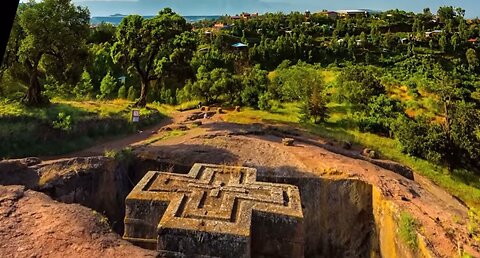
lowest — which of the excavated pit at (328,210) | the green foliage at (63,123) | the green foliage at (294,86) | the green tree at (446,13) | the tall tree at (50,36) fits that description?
the excavated pit at (328,210)

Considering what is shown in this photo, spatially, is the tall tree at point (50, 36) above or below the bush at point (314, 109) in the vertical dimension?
above

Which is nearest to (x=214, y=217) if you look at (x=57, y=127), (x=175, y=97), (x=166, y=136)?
(x=166, y=136)

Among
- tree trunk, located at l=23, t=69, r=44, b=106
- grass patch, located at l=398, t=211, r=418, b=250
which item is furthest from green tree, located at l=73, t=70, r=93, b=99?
grass patch, located at l=398, t=211, r=418, b=250

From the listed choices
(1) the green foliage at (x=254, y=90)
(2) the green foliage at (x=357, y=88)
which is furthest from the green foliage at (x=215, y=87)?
(2) the green foliage at (x=357, y=88)

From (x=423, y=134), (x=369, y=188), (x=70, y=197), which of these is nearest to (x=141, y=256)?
(x=70, y=197)

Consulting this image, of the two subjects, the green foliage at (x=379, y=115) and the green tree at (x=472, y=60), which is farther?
the green tree at (x=472, y=60)

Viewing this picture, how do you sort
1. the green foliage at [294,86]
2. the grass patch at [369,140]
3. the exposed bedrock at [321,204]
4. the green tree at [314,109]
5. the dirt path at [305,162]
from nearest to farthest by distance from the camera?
the dirt path at [305,162], the exposed bedrock at [321,204], the grass patch at [369,140], the green tree at [314,109], the green foliage at [294,86]

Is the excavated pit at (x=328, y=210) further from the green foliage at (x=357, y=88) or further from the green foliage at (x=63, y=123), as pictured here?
the green foliage at (x=357, y=88)
